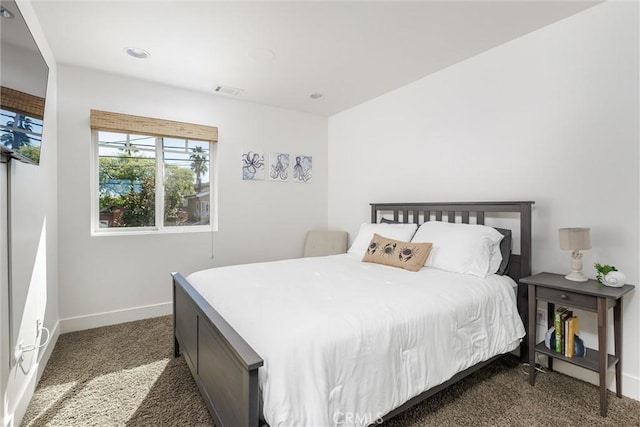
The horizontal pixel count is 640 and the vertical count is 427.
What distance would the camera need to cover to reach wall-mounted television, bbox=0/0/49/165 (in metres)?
1.25

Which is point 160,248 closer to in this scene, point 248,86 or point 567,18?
point 248,86

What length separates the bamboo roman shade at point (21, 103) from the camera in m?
1.27

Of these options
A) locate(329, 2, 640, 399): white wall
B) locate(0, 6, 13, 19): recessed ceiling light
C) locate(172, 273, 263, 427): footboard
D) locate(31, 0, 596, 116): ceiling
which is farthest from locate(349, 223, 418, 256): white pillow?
locate(0, 6, 13, 19): recessed ceiling light

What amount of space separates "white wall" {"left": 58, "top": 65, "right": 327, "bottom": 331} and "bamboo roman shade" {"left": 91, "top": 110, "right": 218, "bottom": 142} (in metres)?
0.09

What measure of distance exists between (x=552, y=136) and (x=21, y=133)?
10.7 ft

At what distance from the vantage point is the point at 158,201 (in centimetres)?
346

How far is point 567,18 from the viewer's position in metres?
2.20

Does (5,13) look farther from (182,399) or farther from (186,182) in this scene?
(186,182)

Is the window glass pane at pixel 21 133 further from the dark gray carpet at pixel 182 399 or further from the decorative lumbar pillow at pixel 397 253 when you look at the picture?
the decorative lumbar pillow at pixel 397 253

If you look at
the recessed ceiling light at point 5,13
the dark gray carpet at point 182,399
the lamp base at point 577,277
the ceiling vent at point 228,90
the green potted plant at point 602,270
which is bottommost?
the dark gray carpet at point 182,399

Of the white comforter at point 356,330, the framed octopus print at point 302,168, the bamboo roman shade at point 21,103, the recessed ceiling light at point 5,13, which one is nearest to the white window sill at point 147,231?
the framed octopus print at point 302,168

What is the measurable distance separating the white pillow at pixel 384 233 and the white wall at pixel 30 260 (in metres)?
2.49

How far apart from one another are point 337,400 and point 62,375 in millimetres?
2130

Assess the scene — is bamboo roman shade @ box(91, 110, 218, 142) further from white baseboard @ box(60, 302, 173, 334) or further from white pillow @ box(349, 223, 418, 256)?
white pillow @ box(349, 223, 418, 256)
